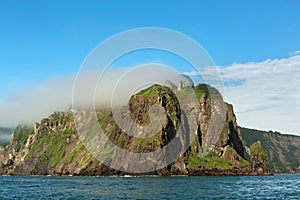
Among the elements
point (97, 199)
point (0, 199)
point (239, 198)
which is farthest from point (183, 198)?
point (0, 199)

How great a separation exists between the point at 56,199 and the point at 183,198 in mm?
34600

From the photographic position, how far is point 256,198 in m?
111

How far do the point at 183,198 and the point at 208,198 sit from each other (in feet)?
22.6

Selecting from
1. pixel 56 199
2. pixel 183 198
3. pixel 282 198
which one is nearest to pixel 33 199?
pixel 56 199

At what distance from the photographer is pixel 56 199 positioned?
348ft

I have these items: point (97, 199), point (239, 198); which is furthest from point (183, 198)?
point (97, 199)

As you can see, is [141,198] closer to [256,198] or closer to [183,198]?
[183,198]

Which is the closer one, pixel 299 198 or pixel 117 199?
pixel 117 199

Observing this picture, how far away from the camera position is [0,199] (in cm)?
10988

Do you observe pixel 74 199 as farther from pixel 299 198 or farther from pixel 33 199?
pixel 299 198

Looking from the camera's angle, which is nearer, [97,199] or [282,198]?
[97,199]

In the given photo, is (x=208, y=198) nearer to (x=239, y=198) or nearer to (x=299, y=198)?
(x=239, y=198)

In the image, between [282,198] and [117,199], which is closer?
[117,199]

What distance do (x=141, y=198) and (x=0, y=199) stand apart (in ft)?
131
